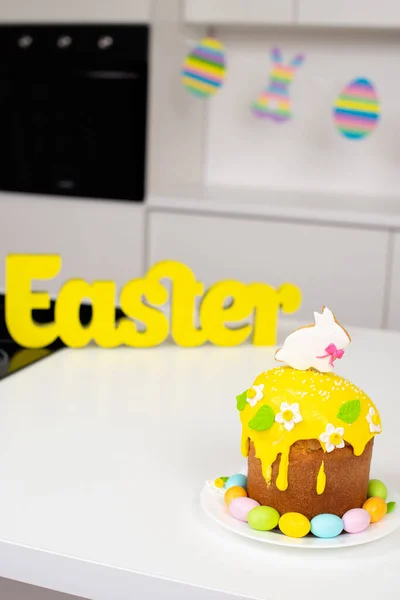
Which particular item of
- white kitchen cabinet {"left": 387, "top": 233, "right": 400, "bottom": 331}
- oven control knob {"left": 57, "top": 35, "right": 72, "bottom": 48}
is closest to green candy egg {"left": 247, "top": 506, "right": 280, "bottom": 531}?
white kitchen cabinet {"left": 387, "top": 233, "right": 400, "bottom": 331}

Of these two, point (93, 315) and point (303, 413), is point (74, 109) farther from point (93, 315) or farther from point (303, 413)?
point (303, 413)

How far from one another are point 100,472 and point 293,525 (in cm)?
24

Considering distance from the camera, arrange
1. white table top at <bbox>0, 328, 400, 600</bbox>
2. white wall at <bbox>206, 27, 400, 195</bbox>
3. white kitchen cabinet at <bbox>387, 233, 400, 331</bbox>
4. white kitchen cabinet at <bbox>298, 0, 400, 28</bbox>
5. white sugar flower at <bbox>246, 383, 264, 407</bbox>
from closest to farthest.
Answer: white table top at <bbox>0, 328, 400, 600</bbox> < white sugar flower at <bbox>246, 383, 264, 407</bbox> < white kitchen cabinet at <bbox>387, 233, 400, 331</bbox> < white kitchen cabinet at <bbox>298, 0, 400, 28</bbox> < white wall at <bbox>206, 27, 400, 195</bbox>

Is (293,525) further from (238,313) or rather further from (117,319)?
(117,319)

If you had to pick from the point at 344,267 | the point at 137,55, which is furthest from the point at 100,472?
the point at 137,55

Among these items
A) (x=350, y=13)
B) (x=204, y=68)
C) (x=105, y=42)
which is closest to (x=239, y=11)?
(x=204, y=68)

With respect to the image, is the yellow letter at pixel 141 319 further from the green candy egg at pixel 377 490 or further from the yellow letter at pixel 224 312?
the green candy egg at pixel 377 490

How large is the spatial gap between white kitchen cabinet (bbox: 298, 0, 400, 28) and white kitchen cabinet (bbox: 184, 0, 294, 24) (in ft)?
0.19

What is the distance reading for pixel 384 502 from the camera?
85cm

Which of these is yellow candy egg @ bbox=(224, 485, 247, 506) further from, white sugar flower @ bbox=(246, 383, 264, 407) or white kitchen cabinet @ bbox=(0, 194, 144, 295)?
white kitchen cabinet @ bbox=(0, 194, 144, 295)

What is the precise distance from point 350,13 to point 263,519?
2.37m

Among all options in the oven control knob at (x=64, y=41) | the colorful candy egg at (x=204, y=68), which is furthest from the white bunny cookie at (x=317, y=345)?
the oven control knob at (x=64, y=41)

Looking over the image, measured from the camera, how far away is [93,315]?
55.7 inches

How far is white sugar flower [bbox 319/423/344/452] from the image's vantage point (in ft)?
2.64
